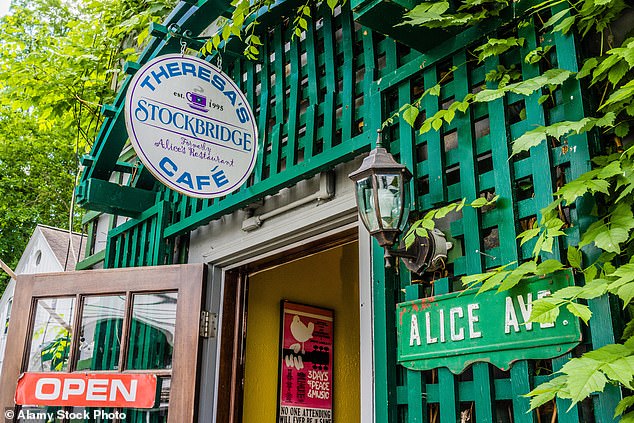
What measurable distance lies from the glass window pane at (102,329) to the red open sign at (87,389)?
0.73ft

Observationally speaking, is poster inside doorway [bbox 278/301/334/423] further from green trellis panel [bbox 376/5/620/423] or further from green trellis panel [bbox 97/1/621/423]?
green trellis panel [bbox 376/5/620/423]

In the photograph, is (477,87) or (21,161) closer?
(477,87)

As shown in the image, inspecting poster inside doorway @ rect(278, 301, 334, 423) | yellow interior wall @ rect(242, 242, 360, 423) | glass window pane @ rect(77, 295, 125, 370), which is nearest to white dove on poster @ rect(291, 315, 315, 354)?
poster inside doorway @ rect(278, 301, 334, 423)

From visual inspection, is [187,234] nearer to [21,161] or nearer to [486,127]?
[486,127]

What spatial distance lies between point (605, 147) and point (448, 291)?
2.27ft

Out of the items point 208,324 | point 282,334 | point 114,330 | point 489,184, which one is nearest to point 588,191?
point 489,184

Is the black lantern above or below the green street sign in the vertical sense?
above

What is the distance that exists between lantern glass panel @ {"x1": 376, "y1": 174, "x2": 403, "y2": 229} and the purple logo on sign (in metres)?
1.28

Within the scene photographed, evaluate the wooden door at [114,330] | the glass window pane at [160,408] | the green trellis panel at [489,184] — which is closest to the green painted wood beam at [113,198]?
the wooden door at [114,330]

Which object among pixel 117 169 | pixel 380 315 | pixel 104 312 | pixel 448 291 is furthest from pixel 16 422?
pixel 448 291

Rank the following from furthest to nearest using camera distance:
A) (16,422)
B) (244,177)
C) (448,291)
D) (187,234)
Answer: (187,234), (16,422), (244,177), (448,291)

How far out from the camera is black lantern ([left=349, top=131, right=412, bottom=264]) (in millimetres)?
2195

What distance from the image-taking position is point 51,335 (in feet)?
12.7

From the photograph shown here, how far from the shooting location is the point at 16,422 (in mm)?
3658
